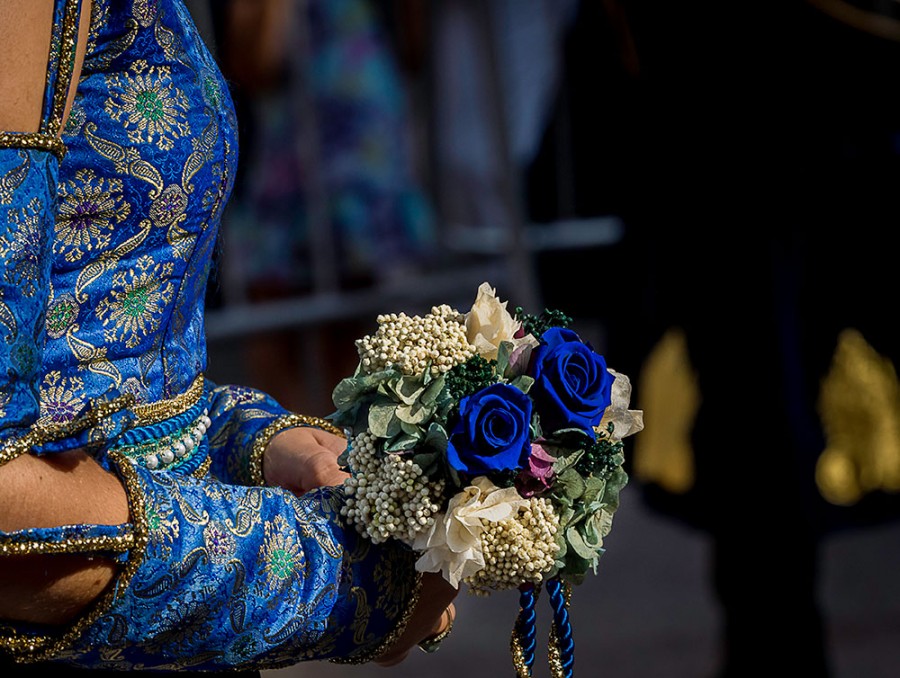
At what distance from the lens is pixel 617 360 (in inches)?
146

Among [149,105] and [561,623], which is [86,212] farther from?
[561,623]

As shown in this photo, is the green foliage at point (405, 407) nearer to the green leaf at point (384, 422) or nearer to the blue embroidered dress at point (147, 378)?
the green leaf at point (384, 422)

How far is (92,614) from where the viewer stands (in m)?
1.15

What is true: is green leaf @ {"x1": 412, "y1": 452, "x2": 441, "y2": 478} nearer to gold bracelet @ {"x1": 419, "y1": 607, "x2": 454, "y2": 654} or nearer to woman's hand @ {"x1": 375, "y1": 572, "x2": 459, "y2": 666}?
woman's hand @ {"x1": 375, "y1": 572, "x2": 459, "y2": 666}

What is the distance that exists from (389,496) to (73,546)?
30 cm

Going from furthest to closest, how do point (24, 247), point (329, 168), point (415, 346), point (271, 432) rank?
point (329, 168), point (271, 432), point (415, 346), point (24, 247)

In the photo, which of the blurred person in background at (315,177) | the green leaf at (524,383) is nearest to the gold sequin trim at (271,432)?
the green leaf at (524,383)

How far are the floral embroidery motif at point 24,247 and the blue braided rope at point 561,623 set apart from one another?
0.58 meters

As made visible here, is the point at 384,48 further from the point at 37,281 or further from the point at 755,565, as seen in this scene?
→ the point at 37,281

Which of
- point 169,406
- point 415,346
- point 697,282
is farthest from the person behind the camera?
point 697,282

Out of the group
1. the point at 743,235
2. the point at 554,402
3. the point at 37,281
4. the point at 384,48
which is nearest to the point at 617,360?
the point at 743,235

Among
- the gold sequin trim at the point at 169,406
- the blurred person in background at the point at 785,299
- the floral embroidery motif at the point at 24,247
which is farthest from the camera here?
the blurred person in background at the point at 785,299


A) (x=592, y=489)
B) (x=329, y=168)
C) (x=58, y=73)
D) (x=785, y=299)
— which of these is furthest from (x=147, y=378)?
(x=329, y=168)

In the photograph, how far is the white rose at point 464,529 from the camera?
1227mm
